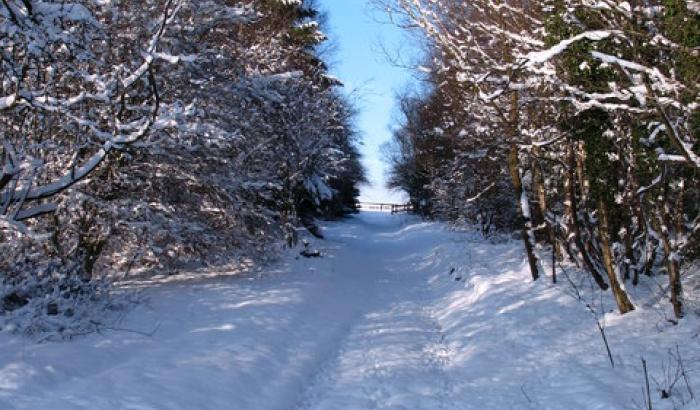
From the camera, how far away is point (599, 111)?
7.69 m

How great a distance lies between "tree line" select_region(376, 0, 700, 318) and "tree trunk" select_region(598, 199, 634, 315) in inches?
0.7

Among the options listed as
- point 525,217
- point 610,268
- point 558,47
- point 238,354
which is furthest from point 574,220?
point 238,354

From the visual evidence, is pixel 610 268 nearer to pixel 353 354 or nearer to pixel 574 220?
pixel 574 220

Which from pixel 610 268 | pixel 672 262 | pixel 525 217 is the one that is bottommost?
pixel 610 268

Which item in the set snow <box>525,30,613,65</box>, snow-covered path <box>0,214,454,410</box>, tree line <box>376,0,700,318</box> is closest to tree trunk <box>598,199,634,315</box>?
tree line <box>376,0,700,318</box>

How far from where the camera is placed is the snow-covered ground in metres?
5.53

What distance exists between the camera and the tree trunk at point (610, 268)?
807 cm

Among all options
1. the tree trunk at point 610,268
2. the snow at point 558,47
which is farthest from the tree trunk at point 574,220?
the snow at point 558,47

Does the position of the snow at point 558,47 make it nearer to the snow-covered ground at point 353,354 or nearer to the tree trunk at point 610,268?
the snow-covered ground at point 353,354

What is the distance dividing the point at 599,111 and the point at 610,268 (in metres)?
2.31

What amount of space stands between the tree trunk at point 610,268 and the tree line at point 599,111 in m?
0.02

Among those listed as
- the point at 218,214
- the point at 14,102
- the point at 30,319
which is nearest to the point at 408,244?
the point at 218,214

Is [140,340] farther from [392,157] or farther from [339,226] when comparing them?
[392,157]

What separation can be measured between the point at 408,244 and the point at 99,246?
1748 centimetres
